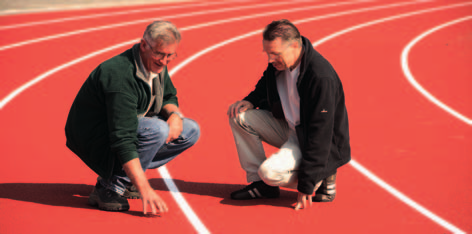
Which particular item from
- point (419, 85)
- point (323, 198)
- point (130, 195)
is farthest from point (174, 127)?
point (419, 85)

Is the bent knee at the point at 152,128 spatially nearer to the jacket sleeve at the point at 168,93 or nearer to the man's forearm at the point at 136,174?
the man's forearm at the point at 136,174

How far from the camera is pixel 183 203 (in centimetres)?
438

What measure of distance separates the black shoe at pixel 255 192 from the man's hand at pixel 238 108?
21.2 inches

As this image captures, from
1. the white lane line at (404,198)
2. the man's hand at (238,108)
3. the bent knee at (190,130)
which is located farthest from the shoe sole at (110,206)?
the white lane line at (404,198)

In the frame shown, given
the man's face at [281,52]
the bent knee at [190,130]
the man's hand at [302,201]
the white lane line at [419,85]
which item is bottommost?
the white lane line at [419,85]

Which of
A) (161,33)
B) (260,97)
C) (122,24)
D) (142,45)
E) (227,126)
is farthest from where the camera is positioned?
(122,24)

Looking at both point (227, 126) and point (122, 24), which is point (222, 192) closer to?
point (227, 126)

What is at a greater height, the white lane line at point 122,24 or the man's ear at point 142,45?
the man's ear at point 142,45

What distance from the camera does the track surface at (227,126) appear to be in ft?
13.5

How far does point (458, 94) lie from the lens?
7547 mm

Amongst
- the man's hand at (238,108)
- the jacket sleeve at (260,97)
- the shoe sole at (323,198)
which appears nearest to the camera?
A: the shoe sole at (323,198)

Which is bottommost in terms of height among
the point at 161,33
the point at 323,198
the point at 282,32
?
the point at 323,198

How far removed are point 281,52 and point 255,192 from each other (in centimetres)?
107

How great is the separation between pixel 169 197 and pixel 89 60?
220 inches
